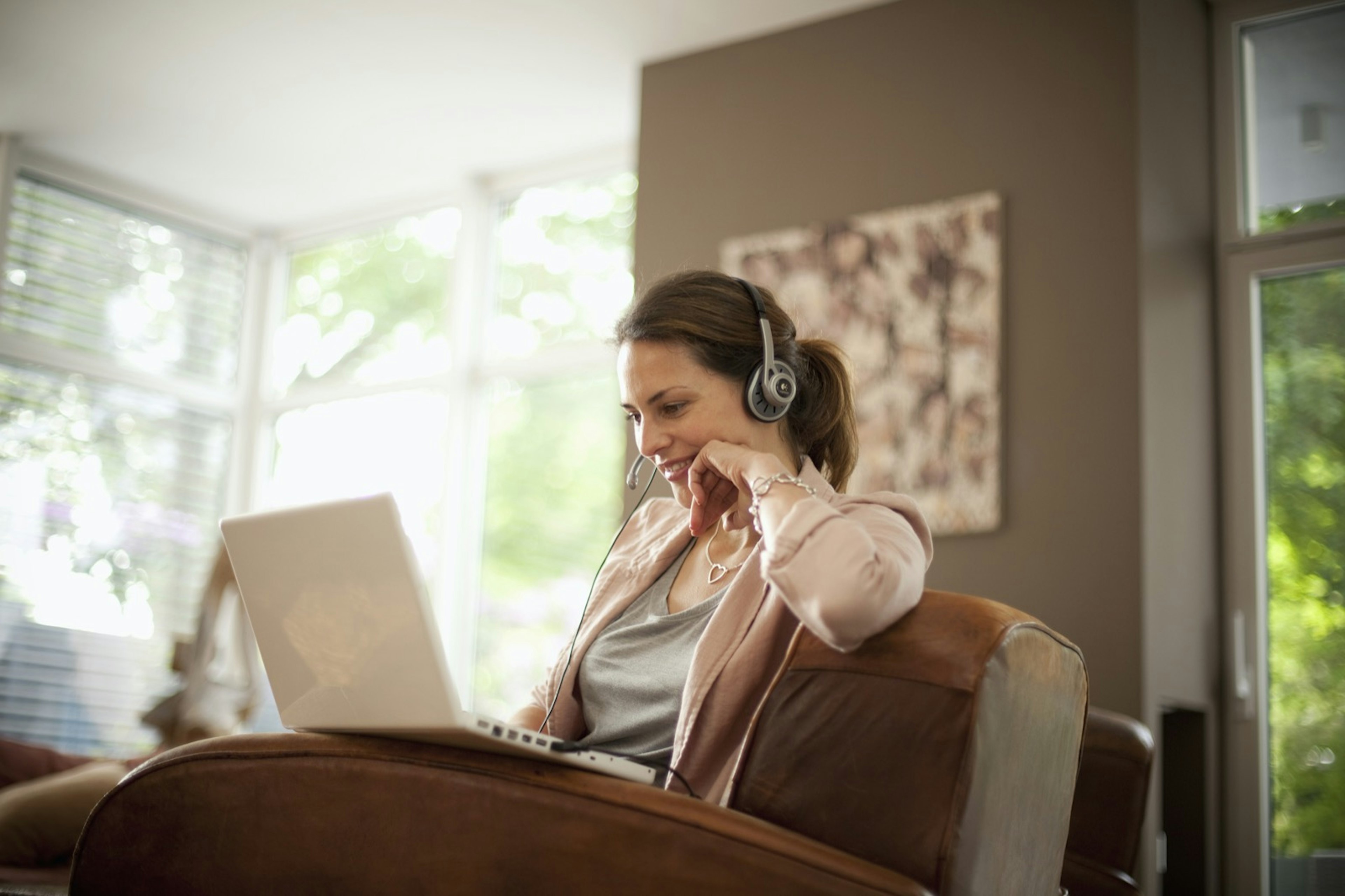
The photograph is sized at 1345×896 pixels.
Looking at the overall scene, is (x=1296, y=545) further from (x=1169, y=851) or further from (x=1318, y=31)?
(x=1318, y=31)

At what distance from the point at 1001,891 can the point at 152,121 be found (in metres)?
4.53

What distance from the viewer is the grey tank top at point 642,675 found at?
1.63 metres

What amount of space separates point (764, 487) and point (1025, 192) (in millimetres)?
2183

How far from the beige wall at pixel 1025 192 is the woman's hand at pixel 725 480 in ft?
5.15

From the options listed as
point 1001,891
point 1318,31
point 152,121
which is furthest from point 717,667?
point 152,121

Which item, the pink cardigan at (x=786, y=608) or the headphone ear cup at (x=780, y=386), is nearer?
the pink cardigan at (x=786, y=608)

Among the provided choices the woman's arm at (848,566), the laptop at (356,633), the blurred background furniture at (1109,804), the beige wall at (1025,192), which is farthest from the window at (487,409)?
the laptop at (356,633)

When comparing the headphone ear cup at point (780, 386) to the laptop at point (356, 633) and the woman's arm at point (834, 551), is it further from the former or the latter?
the laptop at point (356, 633)

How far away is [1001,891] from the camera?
45.6 inches

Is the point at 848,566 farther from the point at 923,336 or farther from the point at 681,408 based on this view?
the point at 923,336

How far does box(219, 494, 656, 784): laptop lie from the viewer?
41.3 inches

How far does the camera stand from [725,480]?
1720mm

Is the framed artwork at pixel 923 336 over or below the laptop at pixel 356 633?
over

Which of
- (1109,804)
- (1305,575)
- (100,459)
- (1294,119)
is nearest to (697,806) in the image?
(1109,804)
